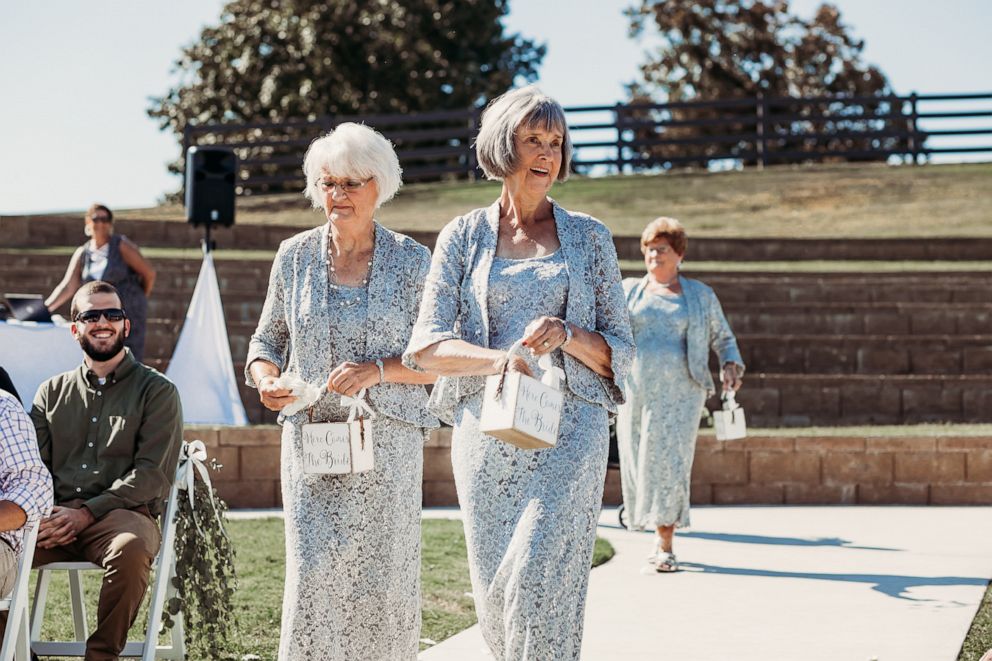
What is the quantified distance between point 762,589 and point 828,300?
30.2 ft

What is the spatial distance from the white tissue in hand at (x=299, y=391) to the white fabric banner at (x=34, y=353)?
3.69 m

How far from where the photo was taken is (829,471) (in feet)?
36.2

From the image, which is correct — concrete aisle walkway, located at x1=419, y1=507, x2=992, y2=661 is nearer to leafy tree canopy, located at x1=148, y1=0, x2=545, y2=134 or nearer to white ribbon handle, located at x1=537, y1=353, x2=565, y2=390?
white ribbon handle, located at x1=537, y1=353, x2=565, y2=390

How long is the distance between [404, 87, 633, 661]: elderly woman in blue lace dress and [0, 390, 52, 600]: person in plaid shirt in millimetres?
1195

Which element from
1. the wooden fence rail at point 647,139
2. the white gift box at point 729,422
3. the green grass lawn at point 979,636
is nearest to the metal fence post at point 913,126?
the wooden fence rail at point 647,139

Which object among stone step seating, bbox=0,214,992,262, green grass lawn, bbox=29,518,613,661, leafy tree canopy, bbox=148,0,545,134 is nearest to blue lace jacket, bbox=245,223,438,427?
green grass lawn, bbox=29,518,613,661

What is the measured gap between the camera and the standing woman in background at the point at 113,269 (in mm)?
11734

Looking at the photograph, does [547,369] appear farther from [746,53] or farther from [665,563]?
[746,53]

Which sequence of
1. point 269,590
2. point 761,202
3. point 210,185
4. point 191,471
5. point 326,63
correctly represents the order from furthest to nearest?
point 326,63 → point 761,202 → point 210,185 → point 269,590 → point 191,471

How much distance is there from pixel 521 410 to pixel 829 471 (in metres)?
7.81

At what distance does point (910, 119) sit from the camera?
2866cm

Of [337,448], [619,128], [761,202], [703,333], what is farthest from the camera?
[619,128]

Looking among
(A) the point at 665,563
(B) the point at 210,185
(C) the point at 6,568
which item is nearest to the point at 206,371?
(B) the point at 210,185

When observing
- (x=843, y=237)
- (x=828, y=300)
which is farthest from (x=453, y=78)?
(x=828, y=300)
